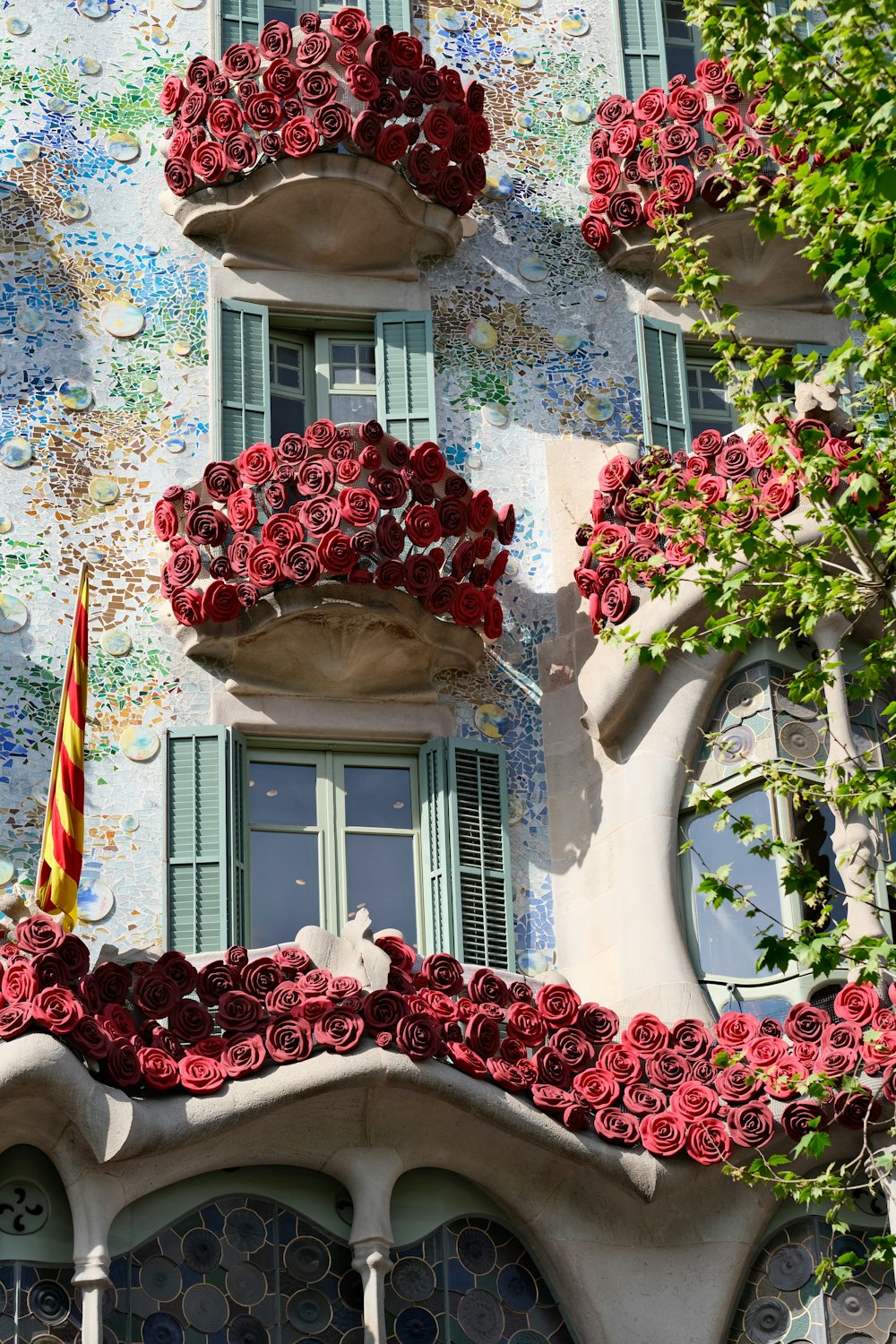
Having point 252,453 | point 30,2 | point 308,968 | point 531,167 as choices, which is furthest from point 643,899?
point 30,2

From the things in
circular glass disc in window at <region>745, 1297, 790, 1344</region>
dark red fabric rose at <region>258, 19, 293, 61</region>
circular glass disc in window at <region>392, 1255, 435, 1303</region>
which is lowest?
circular glass disc in window at <region>745, 1297, 790, 1344</region>

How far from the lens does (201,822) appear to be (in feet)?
61.4

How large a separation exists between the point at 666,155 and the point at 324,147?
270 centimetres

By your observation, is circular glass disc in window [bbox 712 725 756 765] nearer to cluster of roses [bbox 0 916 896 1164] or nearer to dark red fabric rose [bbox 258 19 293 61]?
cluster of roses [bbox 0 916 896 1164]

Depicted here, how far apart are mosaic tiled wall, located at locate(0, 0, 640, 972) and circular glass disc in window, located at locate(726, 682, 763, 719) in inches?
58.4

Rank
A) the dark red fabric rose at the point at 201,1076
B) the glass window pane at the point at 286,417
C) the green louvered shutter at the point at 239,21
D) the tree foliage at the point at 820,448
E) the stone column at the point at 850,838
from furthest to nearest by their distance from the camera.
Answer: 1. the green louvered shutter at the point at 239,21
2. the glass window pane at the point at 286,417
3. the stone column at the point at 850,838
4. the dark red fabric rose at the point at 201,1076
5. the tree foliage at the point at 820,448

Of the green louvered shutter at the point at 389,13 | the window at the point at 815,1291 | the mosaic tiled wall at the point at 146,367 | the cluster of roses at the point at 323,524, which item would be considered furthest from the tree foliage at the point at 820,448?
the green louvered shutter at the point at 389,13

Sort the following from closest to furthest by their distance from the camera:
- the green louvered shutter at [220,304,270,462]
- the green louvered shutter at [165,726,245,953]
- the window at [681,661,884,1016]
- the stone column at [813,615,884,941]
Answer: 1. the stone column at [813,615,884,941]
2. the green louvered shutter at [165,726,245,953]
3. the window at [681,661,884,1016]
4. the green louvered shutter at [220,304,270,462]

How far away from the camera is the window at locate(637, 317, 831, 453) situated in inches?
826

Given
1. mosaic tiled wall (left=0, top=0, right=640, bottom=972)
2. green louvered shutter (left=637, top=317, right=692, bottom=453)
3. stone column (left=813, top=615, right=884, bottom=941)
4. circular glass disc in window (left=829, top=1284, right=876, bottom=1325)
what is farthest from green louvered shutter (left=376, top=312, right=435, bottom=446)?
circular glass disc in window (left=829, top=1284, right=876, bottom=1325)

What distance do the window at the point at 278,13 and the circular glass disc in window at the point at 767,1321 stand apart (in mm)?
10053

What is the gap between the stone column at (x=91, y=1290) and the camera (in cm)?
1603

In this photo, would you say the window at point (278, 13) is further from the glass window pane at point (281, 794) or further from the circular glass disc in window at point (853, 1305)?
the circular glass disc in window at point (853, 1305)

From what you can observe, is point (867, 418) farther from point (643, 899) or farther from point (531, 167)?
point (531, 167)
